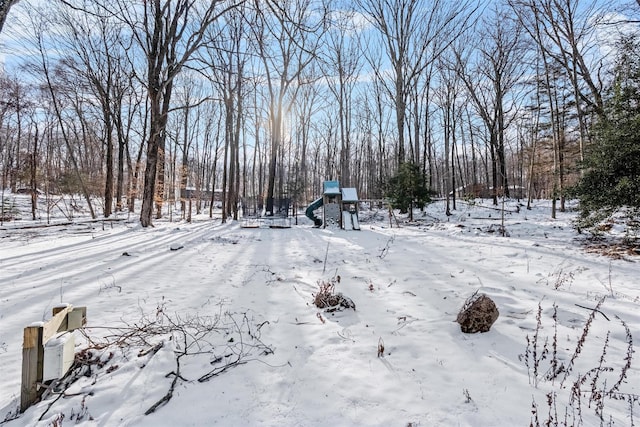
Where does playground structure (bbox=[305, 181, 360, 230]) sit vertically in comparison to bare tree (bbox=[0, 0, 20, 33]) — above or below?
below

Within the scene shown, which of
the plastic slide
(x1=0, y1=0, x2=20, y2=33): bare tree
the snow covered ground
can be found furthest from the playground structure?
(x1=0, y1=0, x2=20, y2=33): bare tree

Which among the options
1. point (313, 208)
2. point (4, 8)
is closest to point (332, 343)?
point (4, 8)

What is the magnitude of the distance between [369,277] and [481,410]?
3161mm

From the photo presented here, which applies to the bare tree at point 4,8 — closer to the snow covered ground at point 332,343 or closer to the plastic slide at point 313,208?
the snow covered ground at point 332,343

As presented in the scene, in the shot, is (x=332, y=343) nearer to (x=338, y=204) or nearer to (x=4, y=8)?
(x=4, y=8)

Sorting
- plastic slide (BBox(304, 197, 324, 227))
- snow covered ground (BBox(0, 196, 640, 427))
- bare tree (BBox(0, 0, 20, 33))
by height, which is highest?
bare tree (BBox(0, 0, 20, 33))

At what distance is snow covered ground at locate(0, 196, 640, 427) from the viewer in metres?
1.96

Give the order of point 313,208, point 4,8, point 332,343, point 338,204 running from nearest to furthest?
point 332,343 → point 4,8 → point 338,204 → point 313,208

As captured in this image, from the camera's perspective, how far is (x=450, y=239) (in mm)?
8484

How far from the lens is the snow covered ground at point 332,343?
1.96 m

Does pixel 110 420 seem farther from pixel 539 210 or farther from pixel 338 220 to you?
pixel 539 210

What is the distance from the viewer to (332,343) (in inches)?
113

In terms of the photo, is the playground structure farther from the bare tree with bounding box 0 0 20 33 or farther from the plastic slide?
the bare tree with bounding box 0 0 20 33

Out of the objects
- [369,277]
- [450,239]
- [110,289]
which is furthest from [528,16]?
[110,289]
